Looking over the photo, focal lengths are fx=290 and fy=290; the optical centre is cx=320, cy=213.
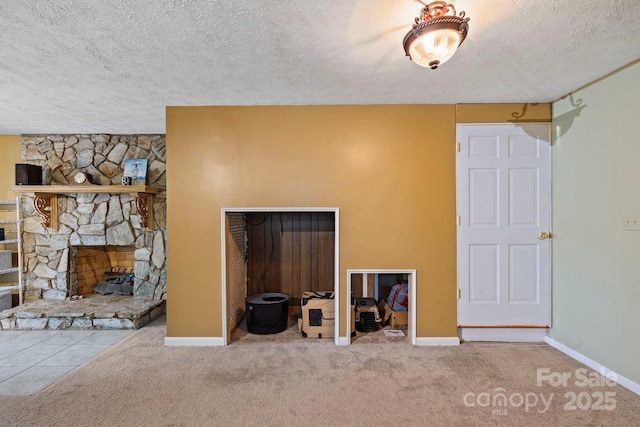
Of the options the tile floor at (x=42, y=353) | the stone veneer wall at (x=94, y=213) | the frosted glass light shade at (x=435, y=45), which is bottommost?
the tile floor at (x=42, y=353)

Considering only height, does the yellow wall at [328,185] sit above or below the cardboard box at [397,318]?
above

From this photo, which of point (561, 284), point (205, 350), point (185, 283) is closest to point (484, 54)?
point (561, 284)

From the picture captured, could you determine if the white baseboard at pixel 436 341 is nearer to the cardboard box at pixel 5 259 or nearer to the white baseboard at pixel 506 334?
the white baseboard at pixel 506 334

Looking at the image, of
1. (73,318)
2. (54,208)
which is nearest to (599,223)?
(73,318)

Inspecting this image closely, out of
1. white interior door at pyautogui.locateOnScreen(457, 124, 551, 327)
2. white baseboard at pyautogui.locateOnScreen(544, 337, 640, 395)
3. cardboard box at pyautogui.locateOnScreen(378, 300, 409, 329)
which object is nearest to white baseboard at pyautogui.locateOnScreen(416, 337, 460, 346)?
white interior door at pyautogui.locateOnScreen(457, 124, 551, 327)

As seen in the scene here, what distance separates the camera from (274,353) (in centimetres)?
269

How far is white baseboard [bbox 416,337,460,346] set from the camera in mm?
2822

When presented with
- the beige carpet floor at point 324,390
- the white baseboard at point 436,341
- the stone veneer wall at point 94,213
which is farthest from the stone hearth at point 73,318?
the white baseboard at point 436,341

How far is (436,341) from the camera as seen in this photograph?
9.28 feet

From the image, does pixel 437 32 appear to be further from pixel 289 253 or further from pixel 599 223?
pixel 289 253

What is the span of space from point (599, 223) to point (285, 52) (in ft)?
9.16

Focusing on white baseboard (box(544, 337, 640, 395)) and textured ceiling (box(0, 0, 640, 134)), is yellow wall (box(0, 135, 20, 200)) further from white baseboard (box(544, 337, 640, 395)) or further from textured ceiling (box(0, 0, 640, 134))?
white baseboard (box(544, 337, 640, 395))

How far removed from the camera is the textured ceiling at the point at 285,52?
156cm

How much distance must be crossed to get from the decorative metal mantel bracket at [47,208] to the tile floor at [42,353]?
1.34 metres
